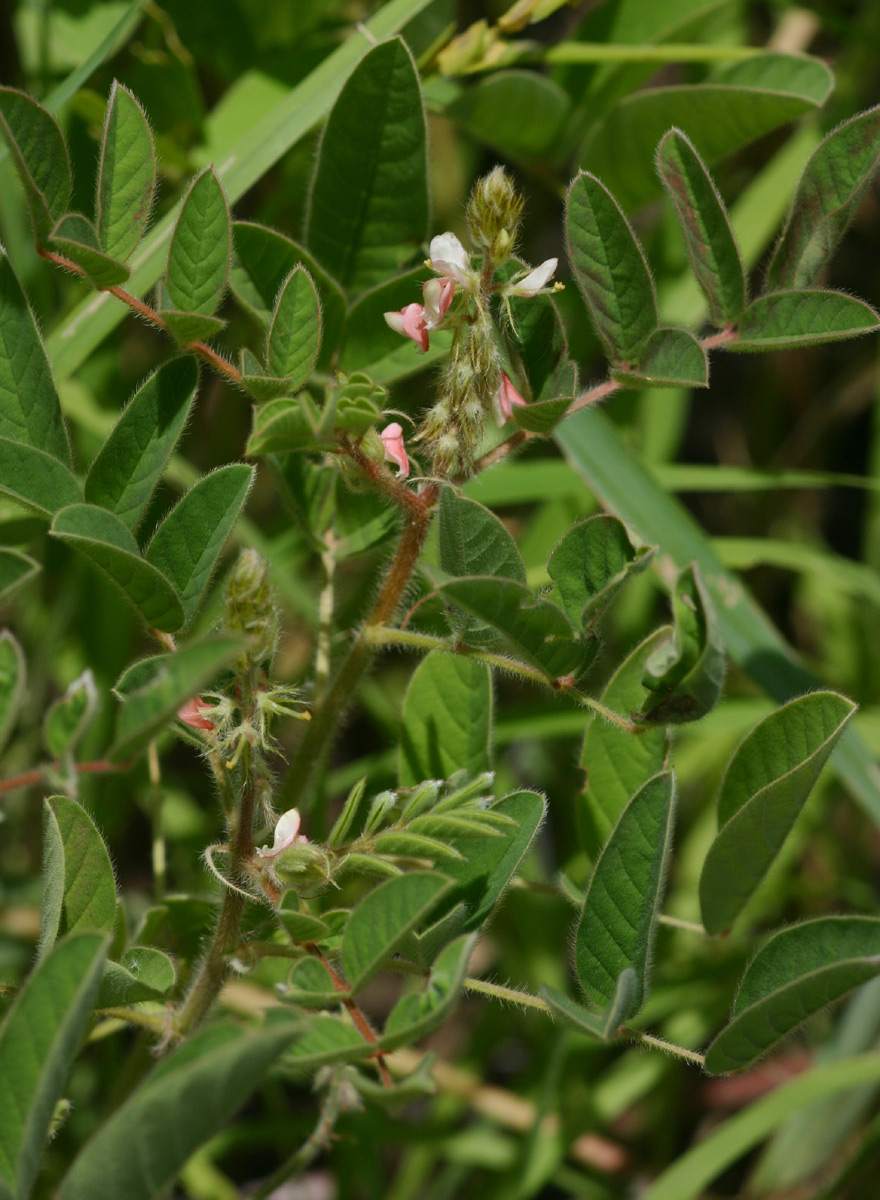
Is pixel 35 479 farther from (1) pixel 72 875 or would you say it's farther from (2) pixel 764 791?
(2) pixel 764 791

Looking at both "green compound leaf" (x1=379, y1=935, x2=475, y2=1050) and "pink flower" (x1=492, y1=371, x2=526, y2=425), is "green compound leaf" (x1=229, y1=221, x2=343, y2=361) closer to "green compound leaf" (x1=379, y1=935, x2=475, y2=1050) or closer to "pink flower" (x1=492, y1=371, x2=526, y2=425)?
"pink flower" (x1=492, y1=371, x2=526, y2=425)

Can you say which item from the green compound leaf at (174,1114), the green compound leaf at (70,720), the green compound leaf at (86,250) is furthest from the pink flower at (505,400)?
the green compound leaf at (174,1114)

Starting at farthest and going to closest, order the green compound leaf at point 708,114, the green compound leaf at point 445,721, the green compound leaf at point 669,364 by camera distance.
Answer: the green compound leaf at point 708,114 < the green compound leaf at point 445,721 < the green compound leaf at point 669,364

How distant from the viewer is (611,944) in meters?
0.83

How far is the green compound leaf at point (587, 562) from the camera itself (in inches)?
32.2

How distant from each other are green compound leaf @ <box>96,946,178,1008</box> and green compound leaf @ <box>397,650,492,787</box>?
25 cm

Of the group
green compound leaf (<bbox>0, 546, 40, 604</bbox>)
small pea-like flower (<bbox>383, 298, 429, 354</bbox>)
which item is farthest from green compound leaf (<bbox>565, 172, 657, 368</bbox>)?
green compound leaf (<bbox>0, 546, 40, 604</bbox>)

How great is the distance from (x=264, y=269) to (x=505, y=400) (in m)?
0.25

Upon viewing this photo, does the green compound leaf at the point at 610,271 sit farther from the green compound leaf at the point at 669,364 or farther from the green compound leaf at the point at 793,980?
the green compound leaf at the point at 793,980

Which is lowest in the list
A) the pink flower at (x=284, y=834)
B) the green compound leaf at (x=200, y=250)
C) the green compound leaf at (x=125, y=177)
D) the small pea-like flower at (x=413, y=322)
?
the pink flower at (x=284, y=834)

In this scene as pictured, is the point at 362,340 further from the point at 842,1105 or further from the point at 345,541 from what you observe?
the point at 842,1105

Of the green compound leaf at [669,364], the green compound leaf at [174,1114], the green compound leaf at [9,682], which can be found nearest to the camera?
the green compound leaf at [174,1114]

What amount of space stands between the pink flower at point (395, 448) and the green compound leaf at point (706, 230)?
278mm

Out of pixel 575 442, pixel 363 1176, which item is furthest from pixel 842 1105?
pixel 575 442
